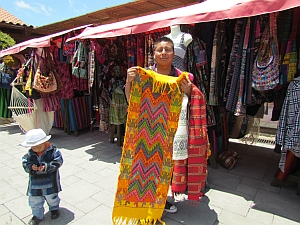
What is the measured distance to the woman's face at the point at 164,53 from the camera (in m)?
1.86

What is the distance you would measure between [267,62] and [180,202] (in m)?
1.92

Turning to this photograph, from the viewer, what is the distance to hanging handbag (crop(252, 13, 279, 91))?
232cm

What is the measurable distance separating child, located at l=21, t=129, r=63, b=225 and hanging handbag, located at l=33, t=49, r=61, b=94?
8.60 feet

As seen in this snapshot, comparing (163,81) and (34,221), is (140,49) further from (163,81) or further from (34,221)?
(34,221)

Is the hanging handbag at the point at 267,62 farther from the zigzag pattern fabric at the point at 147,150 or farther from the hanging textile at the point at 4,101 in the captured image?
the hanging textile at the point at 4,101

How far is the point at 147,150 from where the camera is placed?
204 cm

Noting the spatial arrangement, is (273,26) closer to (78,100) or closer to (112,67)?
(112,67)

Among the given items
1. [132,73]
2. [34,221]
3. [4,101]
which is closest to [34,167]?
[34,221]

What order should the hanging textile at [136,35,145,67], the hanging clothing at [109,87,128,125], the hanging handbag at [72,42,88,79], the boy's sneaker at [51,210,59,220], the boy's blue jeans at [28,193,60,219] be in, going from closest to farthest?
the boy's blue jeans at [28,193,60,219] < the boy's sneaker at [51,210,59,220] < the hanging textile at [136,35,145,67] < the hanging handbag at [72,42,88,79] < the hanging clothing at [109,87,128,125]

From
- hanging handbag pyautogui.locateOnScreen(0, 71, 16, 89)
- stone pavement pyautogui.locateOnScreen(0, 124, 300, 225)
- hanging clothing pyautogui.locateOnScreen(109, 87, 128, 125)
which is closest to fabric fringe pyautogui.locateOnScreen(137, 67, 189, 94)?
stone pavement pyautogui.locateOnScreen(0, 124, 300, 225)

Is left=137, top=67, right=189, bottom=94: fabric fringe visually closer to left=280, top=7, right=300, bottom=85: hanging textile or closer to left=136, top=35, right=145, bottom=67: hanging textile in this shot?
left=280, top=7, right=300, bottom=85: hanging textile

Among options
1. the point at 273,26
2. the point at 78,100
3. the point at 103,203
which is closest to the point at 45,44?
the point at 78,100

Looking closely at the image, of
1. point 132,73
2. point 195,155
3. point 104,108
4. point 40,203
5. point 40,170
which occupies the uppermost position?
point 132,73

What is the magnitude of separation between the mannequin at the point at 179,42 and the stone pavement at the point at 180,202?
175cm
